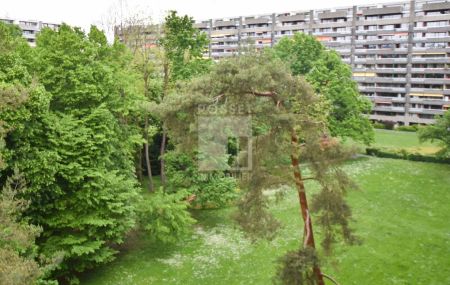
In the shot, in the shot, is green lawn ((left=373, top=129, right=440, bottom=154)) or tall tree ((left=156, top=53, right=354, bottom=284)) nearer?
tall tree ((left=156, top=53, right=354, bottom=284))

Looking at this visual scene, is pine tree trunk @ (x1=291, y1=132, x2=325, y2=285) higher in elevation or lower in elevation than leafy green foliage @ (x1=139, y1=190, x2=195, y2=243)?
higher

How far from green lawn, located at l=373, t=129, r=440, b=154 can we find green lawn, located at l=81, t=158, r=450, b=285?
19.1 m

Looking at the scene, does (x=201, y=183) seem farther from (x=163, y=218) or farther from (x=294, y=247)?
(x=294, y=247)

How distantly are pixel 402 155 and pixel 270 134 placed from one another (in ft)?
116

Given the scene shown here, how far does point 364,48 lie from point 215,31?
116 ft

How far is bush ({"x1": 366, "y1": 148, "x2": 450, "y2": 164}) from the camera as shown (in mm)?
41344

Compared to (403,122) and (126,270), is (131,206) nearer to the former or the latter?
(126,270)

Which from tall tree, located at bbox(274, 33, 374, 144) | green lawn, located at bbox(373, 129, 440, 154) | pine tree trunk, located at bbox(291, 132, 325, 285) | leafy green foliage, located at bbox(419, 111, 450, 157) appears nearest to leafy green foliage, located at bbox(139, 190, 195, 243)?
pine tree trunk, located at bbox(291, 132, 325, 285)

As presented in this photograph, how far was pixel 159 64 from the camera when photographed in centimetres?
3044

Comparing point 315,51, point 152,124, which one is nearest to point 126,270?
point 152,124

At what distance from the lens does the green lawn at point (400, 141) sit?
4838cm

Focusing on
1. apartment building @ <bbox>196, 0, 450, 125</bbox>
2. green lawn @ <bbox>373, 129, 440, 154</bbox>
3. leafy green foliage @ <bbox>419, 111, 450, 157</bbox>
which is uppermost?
apartment building @ <bbox>196, 0, 450, 125</bbox>

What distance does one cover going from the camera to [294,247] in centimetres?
2216

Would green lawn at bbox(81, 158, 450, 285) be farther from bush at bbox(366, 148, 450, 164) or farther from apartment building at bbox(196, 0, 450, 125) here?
apartment building at bbox(196, 0, 450, 125)
